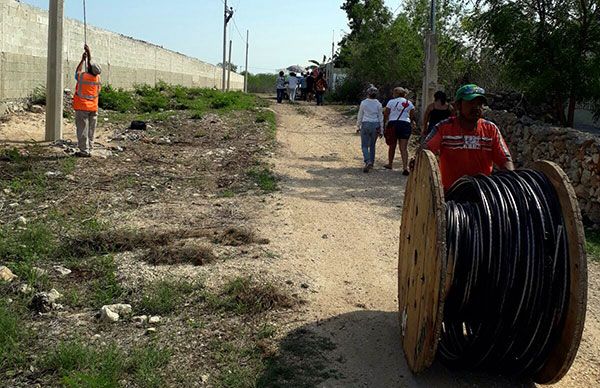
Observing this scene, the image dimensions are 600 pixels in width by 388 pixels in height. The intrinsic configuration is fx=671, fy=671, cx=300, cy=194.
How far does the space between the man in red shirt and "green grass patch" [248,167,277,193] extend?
515 cm

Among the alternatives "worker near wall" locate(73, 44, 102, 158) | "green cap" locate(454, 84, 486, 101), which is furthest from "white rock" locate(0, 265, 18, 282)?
"worker near wall" locate(73, 44, 102, 158)

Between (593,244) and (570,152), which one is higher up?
(570,152)

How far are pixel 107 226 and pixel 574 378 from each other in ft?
16.7

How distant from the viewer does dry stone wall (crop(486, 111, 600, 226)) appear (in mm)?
9789

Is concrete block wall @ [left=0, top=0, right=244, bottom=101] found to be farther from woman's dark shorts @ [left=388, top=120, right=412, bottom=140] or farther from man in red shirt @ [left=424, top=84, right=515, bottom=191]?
man in red shirt @ [left=424, top=84, right=515, bottom=191]

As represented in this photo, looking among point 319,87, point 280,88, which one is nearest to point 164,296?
point 319,87

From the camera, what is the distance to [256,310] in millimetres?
5262

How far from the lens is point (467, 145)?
513cm

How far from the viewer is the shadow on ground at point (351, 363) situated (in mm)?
4293

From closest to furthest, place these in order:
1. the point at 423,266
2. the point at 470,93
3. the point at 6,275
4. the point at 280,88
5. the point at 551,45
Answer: the point at 423,266
the point at 470,93
the point at 6,275
the point at 551,45
the point at 280,88

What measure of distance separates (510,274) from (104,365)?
2.55 metres

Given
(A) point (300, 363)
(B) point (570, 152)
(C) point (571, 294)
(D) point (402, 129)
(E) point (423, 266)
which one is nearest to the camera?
(C) point (571, 294)

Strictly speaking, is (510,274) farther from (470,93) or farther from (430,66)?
(430,66)

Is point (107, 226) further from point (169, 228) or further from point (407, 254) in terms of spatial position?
point (407, 254)
